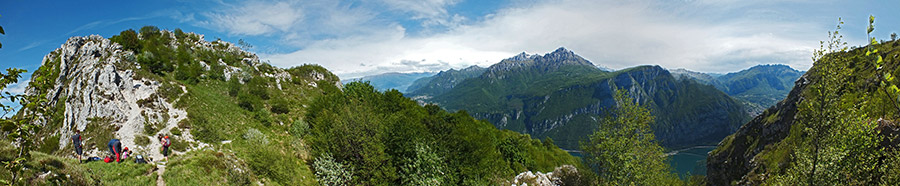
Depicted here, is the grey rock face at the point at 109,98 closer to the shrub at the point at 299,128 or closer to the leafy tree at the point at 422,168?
the shrub at the point at 299,128

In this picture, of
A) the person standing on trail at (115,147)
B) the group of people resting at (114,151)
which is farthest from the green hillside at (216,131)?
the person standing on trail at (115,147)

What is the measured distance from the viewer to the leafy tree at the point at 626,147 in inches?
993

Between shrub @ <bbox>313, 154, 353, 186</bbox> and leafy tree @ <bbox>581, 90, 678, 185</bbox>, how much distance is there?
1927 cm

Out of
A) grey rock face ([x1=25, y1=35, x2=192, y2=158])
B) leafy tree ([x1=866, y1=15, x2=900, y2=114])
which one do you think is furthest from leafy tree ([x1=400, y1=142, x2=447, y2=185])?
leafy tree ([x1=866, y1=15, x2=900, y2=114])

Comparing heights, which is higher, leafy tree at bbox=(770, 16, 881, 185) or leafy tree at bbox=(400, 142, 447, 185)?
leafy tree at bbox=(770, 16, 881, 185)

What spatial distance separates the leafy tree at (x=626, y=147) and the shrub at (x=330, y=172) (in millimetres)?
19274

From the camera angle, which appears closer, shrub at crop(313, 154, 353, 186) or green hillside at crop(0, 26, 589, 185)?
green hillside at crop(0, 26, 589, 185)

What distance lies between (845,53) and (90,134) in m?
43.1

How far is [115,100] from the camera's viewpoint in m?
27.8

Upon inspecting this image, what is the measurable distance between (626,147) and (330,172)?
2214 centimetres

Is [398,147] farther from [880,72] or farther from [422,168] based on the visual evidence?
[880,72]

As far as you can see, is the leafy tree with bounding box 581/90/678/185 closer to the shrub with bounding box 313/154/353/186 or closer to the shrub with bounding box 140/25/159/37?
the shrub with bounding box 313/154/353/186

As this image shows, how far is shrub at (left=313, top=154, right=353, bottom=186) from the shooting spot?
26.6 m

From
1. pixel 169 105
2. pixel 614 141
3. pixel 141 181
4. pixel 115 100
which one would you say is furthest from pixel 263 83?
pixel 614 141
